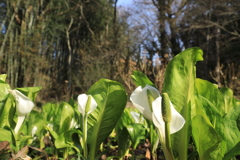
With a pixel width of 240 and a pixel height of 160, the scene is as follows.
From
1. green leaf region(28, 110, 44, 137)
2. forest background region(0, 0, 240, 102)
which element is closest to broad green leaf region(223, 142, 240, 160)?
green leaf region(28, 110, 44, 137)

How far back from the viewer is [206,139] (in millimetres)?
412

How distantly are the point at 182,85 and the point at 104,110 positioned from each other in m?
0.22

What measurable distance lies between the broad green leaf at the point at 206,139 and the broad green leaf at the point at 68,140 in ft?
1.03

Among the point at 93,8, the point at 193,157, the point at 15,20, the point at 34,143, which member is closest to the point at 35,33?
the point at 15,20

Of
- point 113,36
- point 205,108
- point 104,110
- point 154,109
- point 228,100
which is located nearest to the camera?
point 154,109

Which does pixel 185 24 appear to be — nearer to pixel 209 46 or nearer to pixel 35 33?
pixel 209 46

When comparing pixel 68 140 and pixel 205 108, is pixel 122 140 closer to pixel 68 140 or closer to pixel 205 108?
pixel 68 140

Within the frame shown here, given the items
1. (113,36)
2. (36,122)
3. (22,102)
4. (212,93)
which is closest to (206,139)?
(212,93)

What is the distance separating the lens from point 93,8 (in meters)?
9.08

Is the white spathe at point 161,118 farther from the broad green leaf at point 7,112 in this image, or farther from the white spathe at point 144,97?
the broad green leaf at point 7,112

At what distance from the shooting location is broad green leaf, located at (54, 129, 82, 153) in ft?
1.91

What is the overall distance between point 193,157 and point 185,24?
7548 millimetres

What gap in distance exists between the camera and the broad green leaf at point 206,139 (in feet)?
1.31

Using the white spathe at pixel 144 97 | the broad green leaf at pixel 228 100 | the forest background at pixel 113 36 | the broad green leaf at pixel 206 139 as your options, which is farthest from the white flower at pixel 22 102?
the forest background at pixel 113 36
